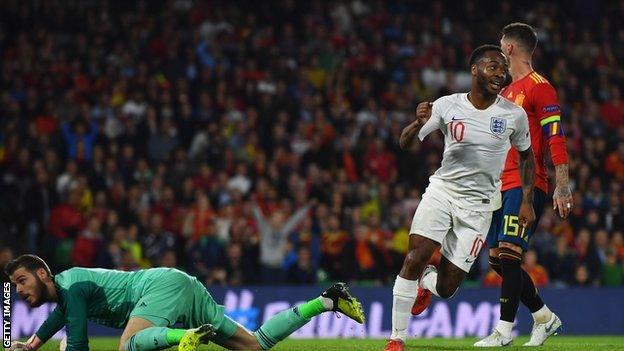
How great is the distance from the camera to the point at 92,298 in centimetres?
870

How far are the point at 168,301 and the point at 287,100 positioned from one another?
12137 mm

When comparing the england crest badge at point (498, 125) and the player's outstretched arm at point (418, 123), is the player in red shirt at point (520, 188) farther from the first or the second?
the player's outstretched arm at point (418, 123)

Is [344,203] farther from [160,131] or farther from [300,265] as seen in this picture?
[160,131]

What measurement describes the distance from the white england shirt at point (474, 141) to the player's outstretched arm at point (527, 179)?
177mm

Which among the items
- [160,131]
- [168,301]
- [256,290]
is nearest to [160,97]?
[160,131]

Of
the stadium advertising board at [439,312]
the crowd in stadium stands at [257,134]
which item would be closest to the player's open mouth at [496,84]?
the stadium advertising board at [439,312]

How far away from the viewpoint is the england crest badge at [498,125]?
907 centimetres

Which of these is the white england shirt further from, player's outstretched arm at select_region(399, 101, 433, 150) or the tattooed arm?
the tattooed arm

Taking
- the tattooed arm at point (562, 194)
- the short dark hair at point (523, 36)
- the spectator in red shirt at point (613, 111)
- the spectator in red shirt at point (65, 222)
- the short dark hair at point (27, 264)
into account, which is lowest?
the spectator in red shirt at point (65, 222)

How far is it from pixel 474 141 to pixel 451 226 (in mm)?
709

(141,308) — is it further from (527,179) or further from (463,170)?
(527,179)

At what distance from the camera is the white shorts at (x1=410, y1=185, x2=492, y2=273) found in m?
8.95

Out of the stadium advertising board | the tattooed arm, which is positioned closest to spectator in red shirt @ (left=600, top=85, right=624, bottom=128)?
the stadium advertising board

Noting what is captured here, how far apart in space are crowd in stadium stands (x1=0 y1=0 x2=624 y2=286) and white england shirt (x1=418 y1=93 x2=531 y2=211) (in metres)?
7.98
